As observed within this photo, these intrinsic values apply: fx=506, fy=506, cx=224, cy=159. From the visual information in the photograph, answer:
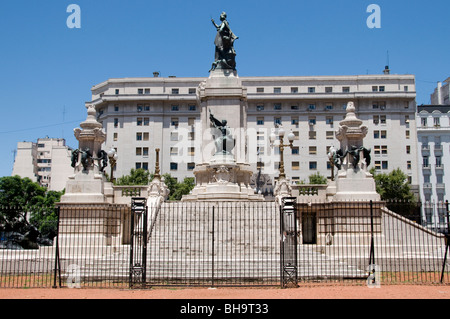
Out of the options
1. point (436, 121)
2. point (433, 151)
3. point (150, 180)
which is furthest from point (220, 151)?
point (436, 121)

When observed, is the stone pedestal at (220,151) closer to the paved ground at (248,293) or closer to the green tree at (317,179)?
the paved ground at (248,293)

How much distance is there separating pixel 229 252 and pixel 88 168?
8.85m

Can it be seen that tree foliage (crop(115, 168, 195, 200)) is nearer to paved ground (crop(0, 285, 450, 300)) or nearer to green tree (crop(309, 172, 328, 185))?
green tree (crop(309, 172, 328, 185))

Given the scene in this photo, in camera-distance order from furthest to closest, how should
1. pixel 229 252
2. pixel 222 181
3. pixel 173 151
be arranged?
pixel 173 151 → pixel 222 181 → pixel 229 252

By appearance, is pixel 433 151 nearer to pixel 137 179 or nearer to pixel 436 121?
pixel 436 121

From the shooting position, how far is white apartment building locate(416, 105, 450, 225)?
248 ft

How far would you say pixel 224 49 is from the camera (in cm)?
3466

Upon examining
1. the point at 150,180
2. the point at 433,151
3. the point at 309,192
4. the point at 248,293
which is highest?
the point at 433,151

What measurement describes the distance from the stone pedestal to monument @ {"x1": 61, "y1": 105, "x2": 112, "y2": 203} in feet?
22.5

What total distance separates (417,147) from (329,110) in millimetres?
14412

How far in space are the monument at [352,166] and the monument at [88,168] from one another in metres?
11.9

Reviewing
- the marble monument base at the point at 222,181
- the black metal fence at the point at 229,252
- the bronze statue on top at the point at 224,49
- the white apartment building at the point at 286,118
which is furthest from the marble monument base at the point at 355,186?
the white apartment building at the point at 286,118

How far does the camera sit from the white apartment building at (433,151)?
75.6 metres
